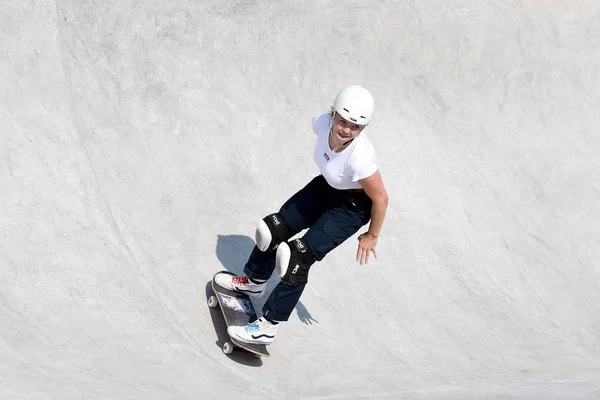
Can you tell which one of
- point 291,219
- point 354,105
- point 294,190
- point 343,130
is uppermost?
point 354,105

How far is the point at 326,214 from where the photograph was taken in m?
5.75

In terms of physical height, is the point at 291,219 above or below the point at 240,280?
above

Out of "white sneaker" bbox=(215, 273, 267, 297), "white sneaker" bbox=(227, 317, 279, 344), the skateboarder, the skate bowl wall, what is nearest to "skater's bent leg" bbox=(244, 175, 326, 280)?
the skateboarder

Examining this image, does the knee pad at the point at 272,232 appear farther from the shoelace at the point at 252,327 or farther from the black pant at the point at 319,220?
the shoelace at the point at 252,327

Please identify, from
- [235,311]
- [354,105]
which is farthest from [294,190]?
[354,105]

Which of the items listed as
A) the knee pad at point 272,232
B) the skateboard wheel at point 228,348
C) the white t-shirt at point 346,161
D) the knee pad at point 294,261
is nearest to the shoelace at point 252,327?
the skateboard wheel at point 228,348

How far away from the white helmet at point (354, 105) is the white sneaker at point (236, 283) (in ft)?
5.94

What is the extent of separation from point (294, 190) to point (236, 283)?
1.93 m

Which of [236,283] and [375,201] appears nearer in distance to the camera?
[375,201]

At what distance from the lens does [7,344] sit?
491 centimetres

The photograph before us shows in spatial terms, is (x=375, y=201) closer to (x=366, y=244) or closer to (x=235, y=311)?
(x=366, y=244)

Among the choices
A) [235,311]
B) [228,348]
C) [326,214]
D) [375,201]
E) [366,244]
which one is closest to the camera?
[375,201]

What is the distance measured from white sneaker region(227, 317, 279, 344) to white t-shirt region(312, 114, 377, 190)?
1209 millimetres

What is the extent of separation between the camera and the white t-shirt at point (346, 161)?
531cm
